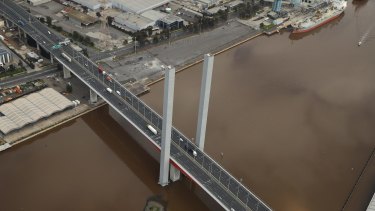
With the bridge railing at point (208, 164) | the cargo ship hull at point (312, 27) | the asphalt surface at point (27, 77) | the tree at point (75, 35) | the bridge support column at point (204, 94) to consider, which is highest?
the bridge support column at point (204, 94)

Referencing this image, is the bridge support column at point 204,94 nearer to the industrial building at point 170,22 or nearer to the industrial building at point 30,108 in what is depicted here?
the industrial building at point 30,108

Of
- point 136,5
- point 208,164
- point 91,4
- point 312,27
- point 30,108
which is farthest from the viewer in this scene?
point 312,27

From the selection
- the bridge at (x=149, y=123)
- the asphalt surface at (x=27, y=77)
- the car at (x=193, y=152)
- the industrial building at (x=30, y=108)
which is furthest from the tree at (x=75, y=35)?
the car at (x=193, y=152)

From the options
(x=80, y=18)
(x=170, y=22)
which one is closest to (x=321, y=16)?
(x=170, y=22)

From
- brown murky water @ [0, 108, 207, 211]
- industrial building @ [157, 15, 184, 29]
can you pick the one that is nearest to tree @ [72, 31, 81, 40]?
Answer: industrial building @ [157, 15, 184, 29]

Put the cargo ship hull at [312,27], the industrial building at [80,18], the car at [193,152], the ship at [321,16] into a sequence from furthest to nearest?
the ship at [321,16]
the cargo ship hull at [312,27]
the industrial building at [80,18]
the car at [193,152]

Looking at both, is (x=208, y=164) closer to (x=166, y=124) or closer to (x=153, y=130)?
(x=166, y=124)
